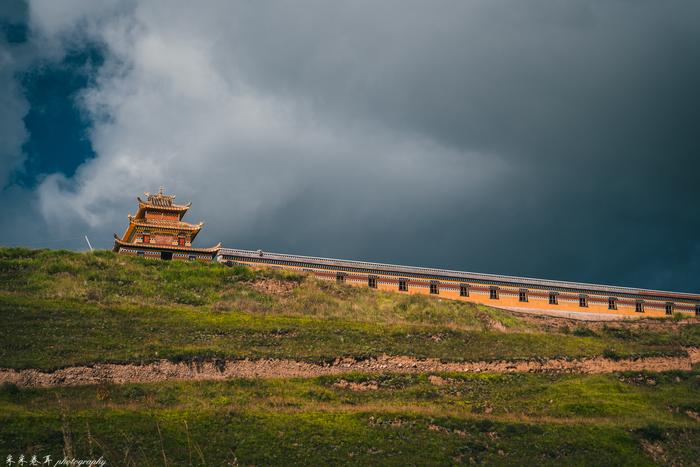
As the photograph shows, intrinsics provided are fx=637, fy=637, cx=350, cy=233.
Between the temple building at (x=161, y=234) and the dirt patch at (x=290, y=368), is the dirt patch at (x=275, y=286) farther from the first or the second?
the dirt patch at (x=290, y=368)

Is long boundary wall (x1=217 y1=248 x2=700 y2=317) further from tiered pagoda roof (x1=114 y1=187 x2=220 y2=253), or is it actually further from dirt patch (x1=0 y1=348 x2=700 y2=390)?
dirt patch (x1=0 y1=348 x2=700 y2=390)

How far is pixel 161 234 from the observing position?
63875mm

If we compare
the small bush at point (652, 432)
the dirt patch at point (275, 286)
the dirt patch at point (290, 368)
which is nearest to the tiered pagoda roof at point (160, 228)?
the dirt patch at point (275, 286)

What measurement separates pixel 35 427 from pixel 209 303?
24.4 meters

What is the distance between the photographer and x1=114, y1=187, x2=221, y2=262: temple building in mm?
61406

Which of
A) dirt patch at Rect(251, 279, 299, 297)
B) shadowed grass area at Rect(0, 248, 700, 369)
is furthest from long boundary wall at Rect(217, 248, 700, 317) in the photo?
dirt patch at Rect(251, 279, 299, 297)

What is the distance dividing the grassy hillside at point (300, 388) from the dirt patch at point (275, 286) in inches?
7.0

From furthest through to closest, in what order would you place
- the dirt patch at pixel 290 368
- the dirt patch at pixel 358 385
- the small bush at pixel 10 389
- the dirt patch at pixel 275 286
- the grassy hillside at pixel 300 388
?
1. the dirt patch at pixel 275 286
2. the dirt patch at pixel 358 385
3. the dirt patch at pixel 290 368
4. the small bush at pixel 10 389
5. the grassy hillside at pixel 300 388

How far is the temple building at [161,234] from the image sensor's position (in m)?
61.4

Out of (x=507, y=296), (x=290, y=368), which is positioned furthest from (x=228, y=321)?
(x=507, y=296)

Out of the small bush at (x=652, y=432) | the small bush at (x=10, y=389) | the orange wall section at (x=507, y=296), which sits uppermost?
the orange wall section at (x=507, y=296)

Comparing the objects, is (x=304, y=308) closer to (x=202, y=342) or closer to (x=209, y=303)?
(x=209, y=303)

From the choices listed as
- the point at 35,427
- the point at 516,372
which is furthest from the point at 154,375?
the point at 516,372

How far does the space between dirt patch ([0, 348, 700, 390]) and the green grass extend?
3.96ft
